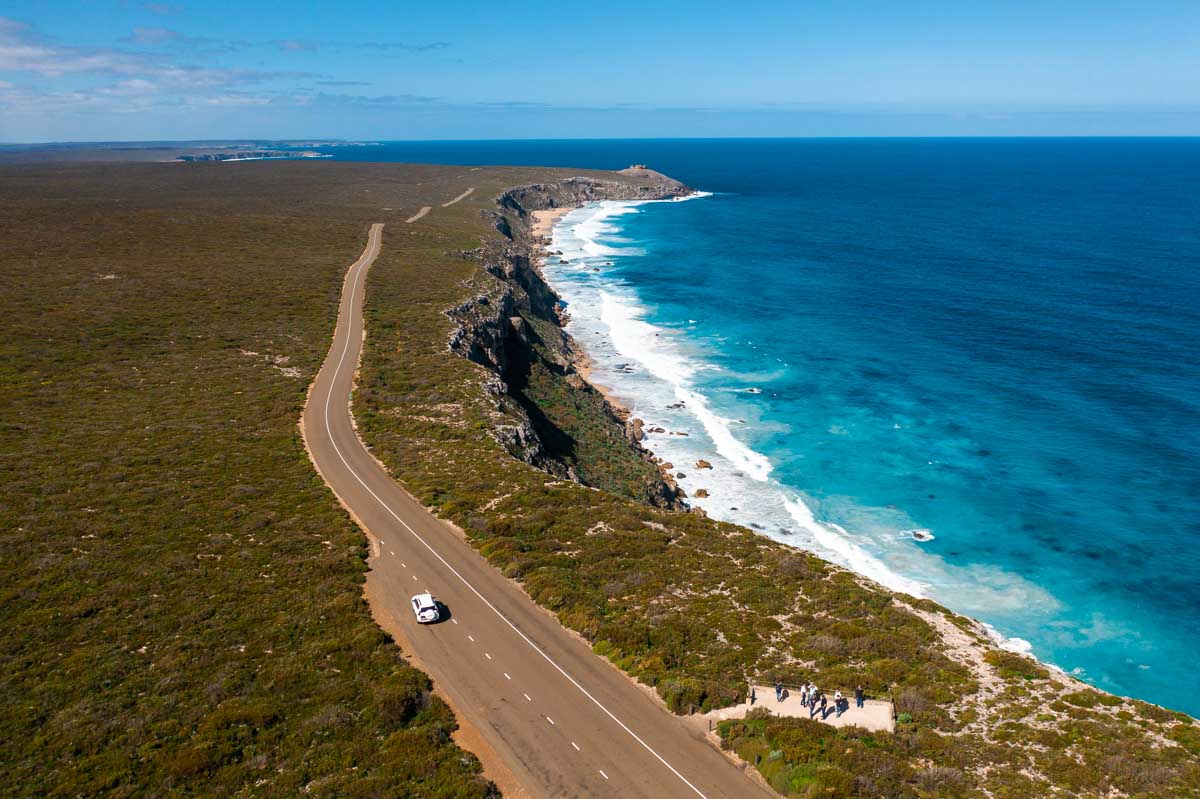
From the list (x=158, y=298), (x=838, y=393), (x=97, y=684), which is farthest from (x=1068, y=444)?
(x=158, y=298)

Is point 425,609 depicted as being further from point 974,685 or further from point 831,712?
point 974,685

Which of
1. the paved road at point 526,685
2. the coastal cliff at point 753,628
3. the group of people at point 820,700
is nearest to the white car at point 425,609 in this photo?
the paved road at point 526,685

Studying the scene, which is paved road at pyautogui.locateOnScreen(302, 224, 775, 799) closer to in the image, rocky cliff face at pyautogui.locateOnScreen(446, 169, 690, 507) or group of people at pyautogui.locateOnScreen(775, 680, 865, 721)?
group of people at pyautogui.locateOnScreen(775, 680, 865, 721)

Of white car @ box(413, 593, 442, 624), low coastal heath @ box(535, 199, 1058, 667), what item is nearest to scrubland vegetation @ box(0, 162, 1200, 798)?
white car @ box(413, 593, 442, 624)

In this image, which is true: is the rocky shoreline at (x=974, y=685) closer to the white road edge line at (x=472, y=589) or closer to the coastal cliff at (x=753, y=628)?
the coastal cliff at (x=753, y=628)

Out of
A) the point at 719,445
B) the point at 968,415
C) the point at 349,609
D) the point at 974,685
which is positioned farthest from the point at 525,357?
the point at 974,685

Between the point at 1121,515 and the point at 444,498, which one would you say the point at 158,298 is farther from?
the point at 1121,515
